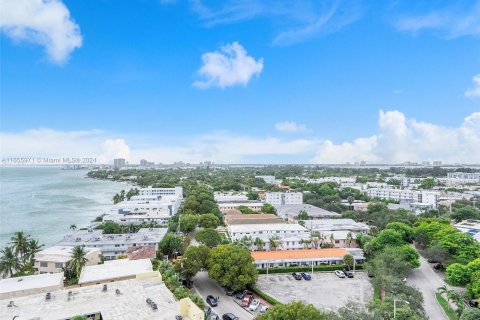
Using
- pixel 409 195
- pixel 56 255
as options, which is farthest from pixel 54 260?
pixel 409 195

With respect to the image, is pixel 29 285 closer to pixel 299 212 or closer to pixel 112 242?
pixel 112 242

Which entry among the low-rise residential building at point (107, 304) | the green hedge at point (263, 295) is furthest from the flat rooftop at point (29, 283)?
the green hedge at point (263, 295)

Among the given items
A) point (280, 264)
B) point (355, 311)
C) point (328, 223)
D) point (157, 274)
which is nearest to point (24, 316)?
point (157, 274)

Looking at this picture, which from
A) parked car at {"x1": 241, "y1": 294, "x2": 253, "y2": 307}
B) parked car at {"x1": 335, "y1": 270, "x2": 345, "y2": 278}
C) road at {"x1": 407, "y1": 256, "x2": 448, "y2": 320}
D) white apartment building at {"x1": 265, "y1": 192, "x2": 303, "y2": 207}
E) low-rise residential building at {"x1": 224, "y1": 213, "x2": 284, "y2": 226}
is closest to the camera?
road at {"x1": 407, "y1": 256, "x2": 448, "y2": 320}

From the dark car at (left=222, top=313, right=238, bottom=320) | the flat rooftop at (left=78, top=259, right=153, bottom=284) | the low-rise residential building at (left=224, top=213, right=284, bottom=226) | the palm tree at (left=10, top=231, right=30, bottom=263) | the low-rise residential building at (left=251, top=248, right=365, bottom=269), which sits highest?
the palm tree at (left=10, top=231, right=30, bottom=263)

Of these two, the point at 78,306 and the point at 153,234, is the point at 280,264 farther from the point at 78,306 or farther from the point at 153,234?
the point at 78,306

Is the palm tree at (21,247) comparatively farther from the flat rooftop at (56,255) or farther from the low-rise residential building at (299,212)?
the low-rise residential building at (299,212)

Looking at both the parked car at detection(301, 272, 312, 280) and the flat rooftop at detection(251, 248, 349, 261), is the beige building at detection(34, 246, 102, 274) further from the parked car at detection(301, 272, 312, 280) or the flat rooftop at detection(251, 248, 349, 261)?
the parked car at detection(301, 272, 312, 280)

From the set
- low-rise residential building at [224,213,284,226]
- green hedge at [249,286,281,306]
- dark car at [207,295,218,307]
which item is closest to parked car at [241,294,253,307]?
green hedge at [249,286,281,306]
